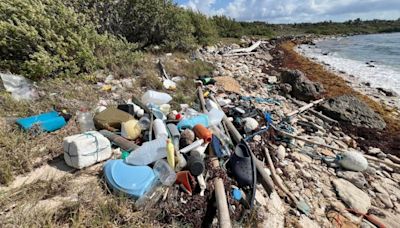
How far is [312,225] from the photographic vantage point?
9.00ft

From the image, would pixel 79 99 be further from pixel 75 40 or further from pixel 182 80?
pixel 182 80

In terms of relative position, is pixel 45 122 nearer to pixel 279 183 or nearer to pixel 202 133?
pixel 202 133

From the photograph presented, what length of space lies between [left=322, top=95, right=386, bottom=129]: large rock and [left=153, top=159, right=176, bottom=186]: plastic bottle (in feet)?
17.0

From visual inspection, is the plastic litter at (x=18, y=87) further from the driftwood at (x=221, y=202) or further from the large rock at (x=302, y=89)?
the large rock at (x=302, y=89)

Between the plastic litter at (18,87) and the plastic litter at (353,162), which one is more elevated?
the plastic litter at (18,87)

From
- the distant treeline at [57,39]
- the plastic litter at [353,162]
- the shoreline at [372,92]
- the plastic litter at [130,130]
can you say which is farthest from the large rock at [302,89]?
the plastic litter at [130,130]

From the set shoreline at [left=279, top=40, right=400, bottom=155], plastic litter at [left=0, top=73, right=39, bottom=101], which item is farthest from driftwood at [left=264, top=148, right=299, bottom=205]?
plastic litter at [left=0, top=73, right=39, bottom=101]

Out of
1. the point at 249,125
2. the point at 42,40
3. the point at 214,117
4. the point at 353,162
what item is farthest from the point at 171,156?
the point at 42,40

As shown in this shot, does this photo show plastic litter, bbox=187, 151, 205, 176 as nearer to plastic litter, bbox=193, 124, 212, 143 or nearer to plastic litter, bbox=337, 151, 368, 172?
plastic litter, bbox=193, 124, 212, 143

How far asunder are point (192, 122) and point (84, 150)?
1.50 m

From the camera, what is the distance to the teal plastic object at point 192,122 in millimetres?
3410

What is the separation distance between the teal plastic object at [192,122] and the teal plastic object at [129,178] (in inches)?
43.2

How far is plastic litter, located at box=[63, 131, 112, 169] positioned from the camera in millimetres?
2439

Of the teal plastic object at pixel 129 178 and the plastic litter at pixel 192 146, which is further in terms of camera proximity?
the plastic litter at pixel 192 146
